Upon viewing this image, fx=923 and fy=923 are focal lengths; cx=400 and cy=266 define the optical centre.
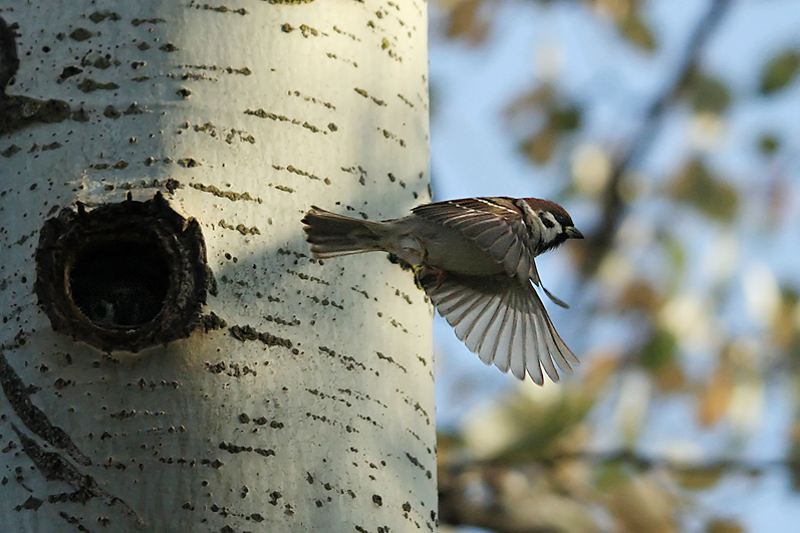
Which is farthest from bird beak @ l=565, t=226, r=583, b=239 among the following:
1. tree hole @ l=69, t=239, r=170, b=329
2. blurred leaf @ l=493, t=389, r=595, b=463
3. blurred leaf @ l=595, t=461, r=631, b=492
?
tree hole @ l=69, t=239, r=170, b=329

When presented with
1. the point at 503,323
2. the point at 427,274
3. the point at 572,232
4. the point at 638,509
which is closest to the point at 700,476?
the point at 638,509

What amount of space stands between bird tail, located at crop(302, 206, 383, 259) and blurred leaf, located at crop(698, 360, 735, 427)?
Answer: 10.8ft

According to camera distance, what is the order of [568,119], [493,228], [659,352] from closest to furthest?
[493,228], [659,352], [568,119]

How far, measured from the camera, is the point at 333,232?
1489mm

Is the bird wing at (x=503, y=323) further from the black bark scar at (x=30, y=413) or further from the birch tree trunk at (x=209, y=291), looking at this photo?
the black bark scar at (x=30, y=413)

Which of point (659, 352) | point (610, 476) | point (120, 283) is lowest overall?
point (610, 476)

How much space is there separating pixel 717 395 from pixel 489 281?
243 cm

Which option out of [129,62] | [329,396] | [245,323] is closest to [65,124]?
[129,62]

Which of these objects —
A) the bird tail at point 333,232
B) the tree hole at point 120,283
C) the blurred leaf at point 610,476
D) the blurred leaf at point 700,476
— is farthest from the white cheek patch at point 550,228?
the tree hole at point 120,283

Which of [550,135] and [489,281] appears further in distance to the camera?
[550,135]

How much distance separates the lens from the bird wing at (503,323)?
225 cm

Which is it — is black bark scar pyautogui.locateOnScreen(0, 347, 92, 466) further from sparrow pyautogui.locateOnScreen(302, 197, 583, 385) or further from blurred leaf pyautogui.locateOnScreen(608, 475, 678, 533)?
blurred leaf pyautogui.locateOnScreen(608, 475, 678, 533)

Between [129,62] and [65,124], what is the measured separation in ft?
0.46

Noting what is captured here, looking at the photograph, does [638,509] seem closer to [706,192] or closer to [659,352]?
[659,352]
